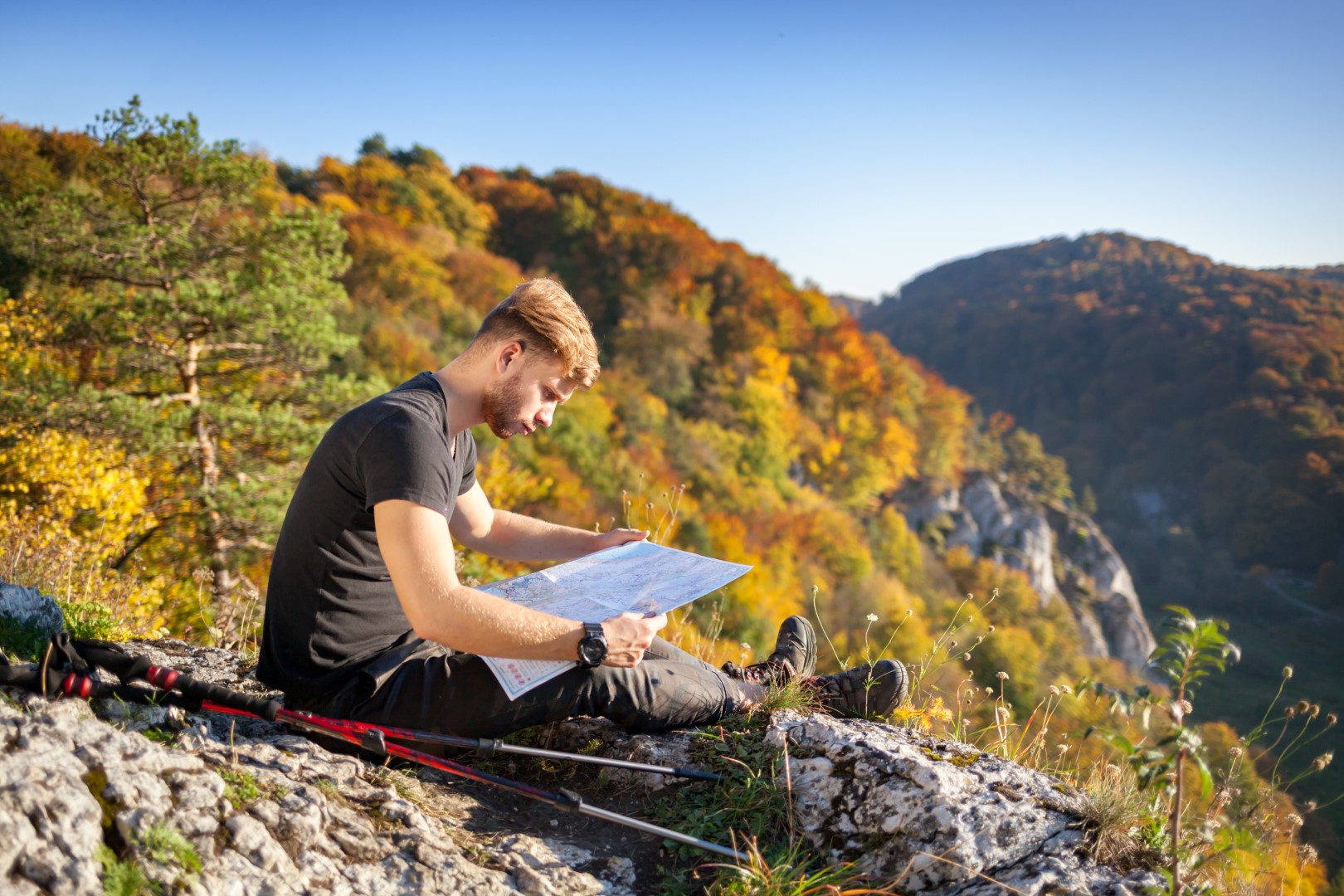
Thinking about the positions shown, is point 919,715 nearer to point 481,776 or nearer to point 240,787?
point 481,776

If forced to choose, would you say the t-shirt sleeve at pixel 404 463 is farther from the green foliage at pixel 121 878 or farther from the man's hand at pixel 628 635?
the green foliage at pixel 121 878

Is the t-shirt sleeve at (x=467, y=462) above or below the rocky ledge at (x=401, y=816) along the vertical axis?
above

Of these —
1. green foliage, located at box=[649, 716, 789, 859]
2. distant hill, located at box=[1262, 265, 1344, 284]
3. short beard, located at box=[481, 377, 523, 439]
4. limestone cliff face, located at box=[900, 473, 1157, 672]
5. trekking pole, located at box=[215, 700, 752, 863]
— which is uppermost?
distant hill, located at box=[1262, 265, 1344, 284]

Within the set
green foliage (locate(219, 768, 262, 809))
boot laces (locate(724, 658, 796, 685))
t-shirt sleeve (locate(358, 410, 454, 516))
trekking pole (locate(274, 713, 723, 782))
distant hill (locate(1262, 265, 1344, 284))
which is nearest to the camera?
green foliage (locate(219, 768, 262, 809))

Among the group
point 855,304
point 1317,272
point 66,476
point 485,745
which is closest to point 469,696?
point 485,745

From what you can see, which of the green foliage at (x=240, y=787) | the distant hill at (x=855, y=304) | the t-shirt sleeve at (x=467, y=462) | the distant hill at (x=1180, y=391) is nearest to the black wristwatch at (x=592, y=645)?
the t-shirt sleeve at (x=467, y=462)

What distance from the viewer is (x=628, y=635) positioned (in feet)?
7.06

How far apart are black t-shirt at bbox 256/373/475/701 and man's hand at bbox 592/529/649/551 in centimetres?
74

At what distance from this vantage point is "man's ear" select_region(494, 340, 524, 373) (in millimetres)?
2314

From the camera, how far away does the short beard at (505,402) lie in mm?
2336

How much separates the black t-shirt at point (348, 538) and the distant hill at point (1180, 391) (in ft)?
215

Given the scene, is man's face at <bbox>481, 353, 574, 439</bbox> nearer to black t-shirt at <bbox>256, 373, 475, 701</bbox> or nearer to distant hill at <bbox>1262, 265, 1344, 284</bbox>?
black t-shirt at <bbox>256, 373, 475, 701</bbox>

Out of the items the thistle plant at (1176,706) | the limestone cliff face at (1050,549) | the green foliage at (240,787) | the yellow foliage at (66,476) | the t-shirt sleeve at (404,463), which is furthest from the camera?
the limestone cliff face at (1050,549)

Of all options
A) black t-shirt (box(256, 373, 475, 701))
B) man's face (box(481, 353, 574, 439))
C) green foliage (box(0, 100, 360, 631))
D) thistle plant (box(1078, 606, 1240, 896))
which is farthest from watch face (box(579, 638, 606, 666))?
green foliage (box(0, 100, 360, 631))
